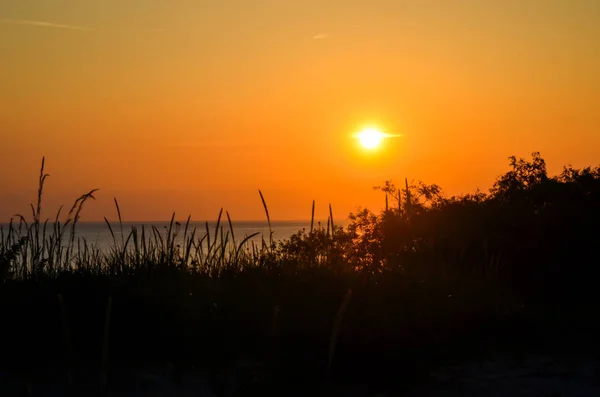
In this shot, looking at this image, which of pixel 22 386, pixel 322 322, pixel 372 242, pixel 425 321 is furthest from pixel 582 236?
pixel 22 386

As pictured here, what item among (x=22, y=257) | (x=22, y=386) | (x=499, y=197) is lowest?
(x=22, y=386)

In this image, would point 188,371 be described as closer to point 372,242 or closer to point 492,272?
point 492,272

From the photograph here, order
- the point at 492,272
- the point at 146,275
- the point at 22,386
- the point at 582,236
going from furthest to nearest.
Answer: the point at 582,236 → the point at 492,272 → the point at 146,275 → the point at 22,386

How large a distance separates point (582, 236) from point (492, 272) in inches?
75.3

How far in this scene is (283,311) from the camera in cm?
651

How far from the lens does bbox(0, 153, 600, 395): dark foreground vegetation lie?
583 cm

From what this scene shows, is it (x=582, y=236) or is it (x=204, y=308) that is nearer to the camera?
Result: (x=204, y=308)

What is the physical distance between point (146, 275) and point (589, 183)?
7.24 metres

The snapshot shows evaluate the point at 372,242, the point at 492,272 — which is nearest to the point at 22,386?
the point at 492,272

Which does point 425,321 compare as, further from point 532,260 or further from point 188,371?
point 532,260

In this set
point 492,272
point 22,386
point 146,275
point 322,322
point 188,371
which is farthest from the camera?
point 492,272

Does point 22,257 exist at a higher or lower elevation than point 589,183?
lower

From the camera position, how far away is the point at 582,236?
421 inches

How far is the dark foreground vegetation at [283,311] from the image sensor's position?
19.1 feet
